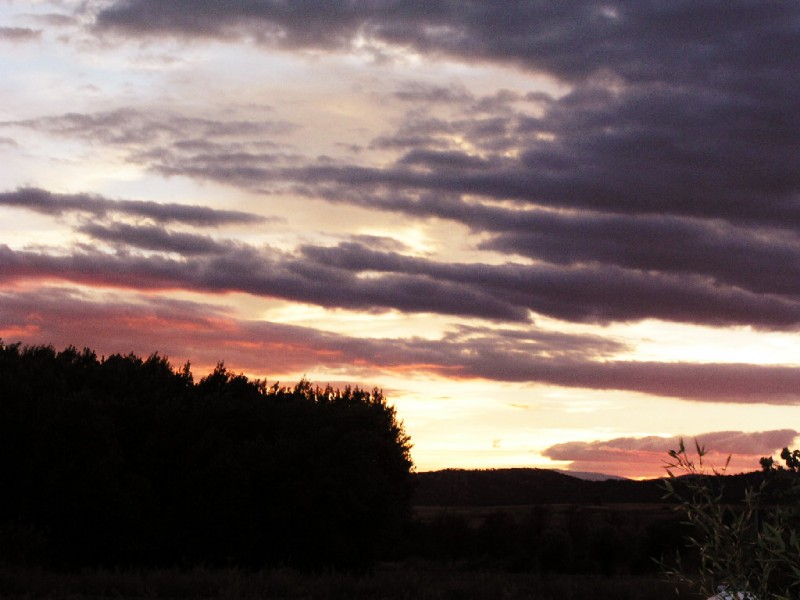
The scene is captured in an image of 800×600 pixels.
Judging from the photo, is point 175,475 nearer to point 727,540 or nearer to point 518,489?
point 727,540

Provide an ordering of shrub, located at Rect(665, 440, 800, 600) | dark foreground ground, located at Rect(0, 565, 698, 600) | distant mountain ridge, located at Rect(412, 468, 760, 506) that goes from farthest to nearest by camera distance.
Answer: distant mountain ridge, located at Rect(412, 468, 760, 506)
dark foreground ground, located at Rect(0, 565, 698, 600)
shrub, located at Rect(665, 440, 800, 600)

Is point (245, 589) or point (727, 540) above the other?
point (727, 540)

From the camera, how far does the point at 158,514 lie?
32.8 m

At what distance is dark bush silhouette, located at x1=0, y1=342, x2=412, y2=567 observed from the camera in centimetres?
3136

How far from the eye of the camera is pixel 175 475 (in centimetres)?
3403

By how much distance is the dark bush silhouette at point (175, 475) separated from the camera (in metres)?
31.4

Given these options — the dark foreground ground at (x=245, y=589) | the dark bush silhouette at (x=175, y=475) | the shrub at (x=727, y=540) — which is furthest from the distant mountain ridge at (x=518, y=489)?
the shrub at (x=727, y=540)

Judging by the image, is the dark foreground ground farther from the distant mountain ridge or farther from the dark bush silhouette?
the distant mountain ridge

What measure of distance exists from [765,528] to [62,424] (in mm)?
30175

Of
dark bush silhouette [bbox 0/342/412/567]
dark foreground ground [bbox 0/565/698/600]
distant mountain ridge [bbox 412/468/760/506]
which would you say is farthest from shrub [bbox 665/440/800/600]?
distant mountain ridge [bbox 412/468/760/506]

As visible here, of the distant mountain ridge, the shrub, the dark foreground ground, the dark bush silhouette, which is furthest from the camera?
the distant mountain ridge

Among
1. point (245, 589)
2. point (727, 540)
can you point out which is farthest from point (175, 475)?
point (727, 540)

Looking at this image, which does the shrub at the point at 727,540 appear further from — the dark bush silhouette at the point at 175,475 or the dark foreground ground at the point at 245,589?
the dark bush silhouette at the point at 175,475

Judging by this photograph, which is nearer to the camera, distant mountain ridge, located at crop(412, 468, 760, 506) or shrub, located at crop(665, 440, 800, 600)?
shrub, located at crop(665, 440, 800, 600)
